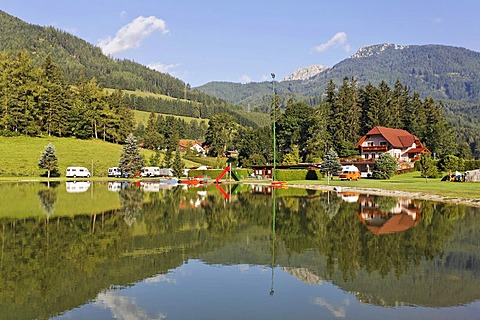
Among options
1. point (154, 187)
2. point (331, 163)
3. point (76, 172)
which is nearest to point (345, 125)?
point (331, 163)

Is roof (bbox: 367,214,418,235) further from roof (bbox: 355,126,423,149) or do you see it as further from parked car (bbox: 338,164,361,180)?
roof (bbox: 355,126,423,149)

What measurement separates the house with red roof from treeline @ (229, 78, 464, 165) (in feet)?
9.03

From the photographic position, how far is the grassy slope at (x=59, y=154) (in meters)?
72.2

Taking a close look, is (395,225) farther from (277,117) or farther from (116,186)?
(277,117)

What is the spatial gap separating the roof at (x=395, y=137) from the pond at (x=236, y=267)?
6398 cm

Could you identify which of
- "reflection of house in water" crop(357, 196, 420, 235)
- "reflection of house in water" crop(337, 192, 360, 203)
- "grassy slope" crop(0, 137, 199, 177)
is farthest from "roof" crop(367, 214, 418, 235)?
"grassy slope" crop(0, 137, 199, 177)

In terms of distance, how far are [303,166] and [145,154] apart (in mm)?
33060

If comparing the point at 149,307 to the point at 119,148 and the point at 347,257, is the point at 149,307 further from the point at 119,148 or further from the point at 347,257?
the point at 119,148

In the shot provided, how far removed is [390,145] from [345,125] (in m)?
14.0

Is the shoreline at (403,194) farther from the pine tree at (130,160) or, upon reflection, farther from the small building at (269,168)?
the pine tree at (130,160)

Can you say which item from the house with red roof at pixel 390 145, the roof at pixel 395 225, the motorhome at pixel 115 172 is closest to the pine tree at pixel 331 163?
the house with red roof at pixel 390 145

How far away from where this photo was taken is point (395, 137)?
88.1m

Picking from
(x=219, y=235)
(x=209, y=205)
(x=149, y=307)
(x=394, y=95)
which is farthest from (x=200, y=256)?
(x=394, y=95)

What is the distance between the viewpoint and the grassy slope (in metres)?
72.2
